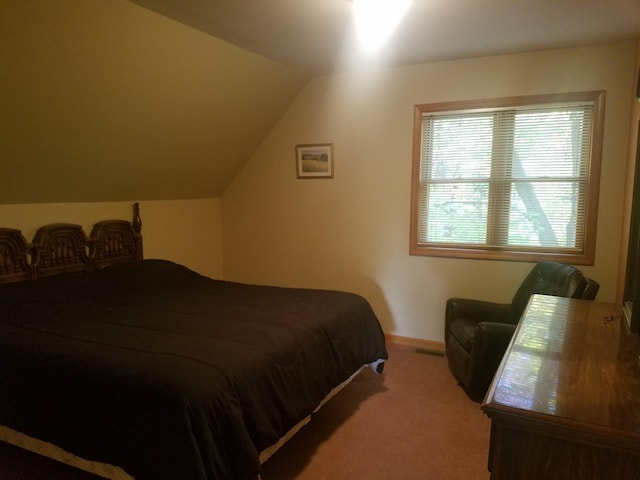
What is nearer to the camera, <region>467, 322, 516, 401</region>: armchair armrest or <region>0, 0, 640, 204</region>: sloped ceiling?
<region>0, 0, 640, 204</region>: sloped ceiling

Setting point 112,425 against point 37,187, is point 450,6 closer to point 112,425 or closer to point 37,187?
point 112,425

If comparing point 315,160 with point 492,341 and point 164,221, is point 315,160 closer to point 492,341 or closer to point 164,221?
point 164,221

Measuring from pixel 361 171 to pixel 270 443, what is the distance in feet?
9.14

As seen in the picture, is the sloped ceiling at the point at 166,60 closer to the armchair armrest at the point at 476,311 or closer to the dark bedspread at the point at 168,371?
the dark bedspread at the point at 168,371

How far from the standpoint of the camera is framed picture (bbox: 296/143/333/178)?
4.28 metres

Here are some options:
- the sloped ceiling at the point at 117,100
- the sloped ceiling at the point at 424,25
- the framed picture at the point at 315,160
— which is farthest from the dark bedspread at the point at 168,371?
the sloped ceiling at the point at 424,25

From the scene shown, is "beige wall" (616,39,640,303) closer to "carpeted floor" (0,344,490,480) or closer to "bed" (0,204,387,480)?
"carpeted floor" (0,344,490,480)

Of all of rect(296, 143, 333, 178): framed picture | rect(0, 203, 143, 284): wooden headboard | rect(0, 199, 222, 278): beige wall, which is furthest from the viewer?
rect(296, 143, 333, 178): framed picture

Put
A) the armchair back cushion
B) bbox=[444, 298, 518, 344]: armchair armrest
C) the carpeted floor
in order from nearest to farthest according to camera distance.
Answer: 1. the carpeted floor
2. the armchair back cushion
3. bbox=[444, 298, 518, 344]: armchair armrest

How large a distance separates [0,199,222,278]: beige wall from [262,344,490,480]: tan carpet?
2270mm

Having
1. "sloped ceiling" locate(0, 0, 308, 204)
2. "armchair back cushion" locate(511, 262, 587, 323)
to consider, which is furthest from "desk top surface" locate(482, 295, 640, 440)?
"sloped ceiling" locate(0, 0, 308, 204)

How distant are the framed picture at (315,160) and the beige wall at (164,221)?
1.16 meters

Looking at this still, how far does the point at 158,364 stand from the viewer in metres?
1.85

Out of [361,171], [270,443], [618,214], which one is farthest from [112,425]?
[618,214]
